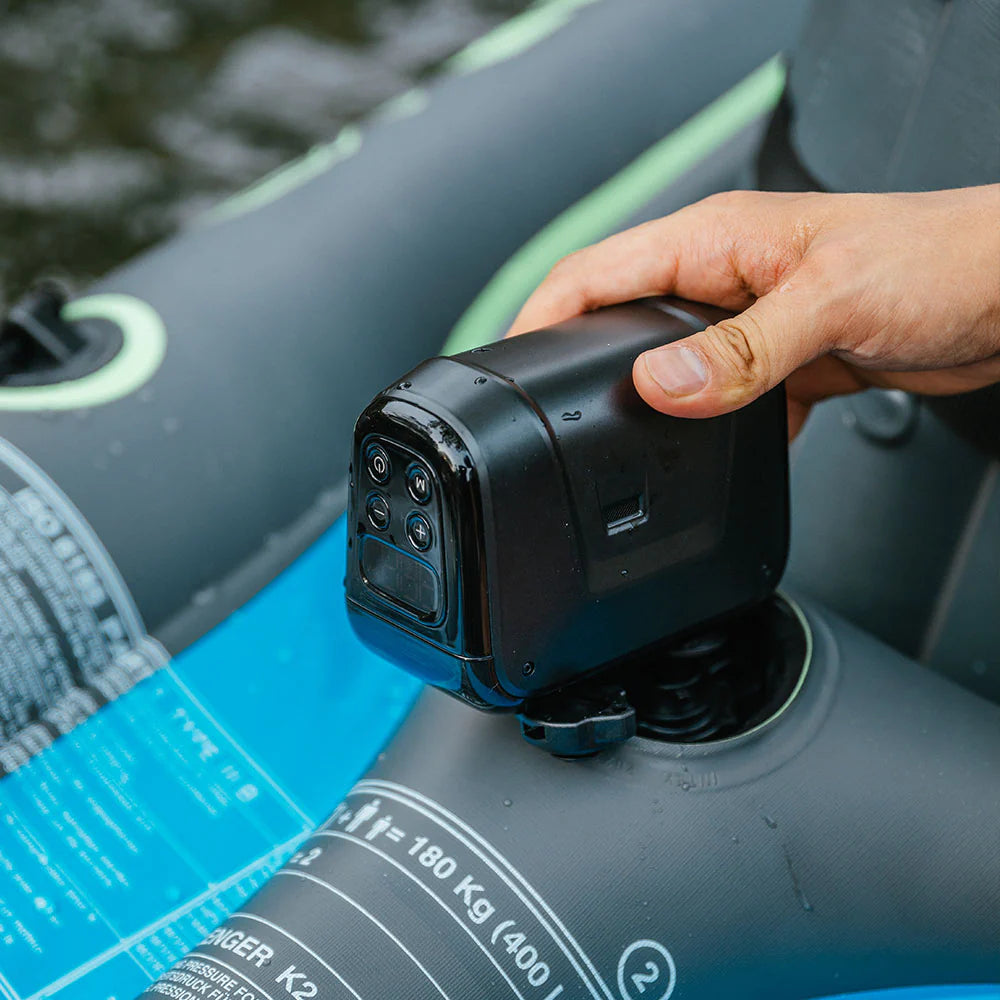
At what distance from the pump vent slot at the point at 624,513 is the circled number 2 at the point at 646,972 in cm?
24

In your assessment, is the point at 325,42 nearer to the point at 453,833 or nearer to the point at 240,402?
the point at 240,402

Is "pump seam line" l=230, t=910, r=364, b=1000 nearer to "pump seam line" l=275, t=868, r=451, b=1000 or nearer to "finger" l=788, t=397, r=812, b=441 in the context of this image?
"pump seam line" l=275, t=868, r=451, b=1000

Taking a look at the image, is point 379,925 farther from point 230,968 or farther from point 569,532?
point 569,532

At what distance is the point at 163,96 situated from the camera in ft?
9.15

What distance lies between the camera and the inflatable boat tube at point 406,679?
740 millimetres

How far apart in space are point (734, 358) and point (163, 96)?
237 centimetres

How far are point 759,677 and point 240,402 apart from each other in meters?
0.54

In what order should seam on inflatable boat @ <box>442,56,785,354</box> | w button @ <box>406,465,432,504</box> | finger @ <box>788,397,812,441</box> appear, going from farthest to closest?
seam on inflatable boat @ <box>442,56,785,354</box>, finger @ <box>788,397,812,441</box>, w button @ <box>406,465,432,504</box>

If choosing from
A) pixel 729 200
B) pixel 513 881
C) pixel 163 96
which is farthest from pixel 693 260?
pixel 163 96

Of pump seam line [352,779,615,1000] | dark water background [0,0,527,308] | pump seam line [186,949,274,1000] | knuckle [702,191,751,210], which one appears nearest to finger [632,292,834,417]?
knuckle [702,191,751,210]

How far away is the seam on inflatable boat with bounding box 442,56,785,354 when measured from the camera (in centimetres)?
137

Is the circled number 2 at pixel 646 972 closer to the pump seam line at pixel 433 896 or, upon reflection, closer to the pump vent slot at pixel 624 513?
the pump seam line at pixel 433 896

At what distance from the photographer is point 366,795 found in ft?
2.61

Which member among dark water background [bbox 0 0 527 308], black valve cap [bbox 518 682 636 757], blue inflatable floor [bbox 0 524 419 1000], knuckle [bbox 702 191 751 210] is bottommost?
dark water background [bbox 0 0 527 308]
